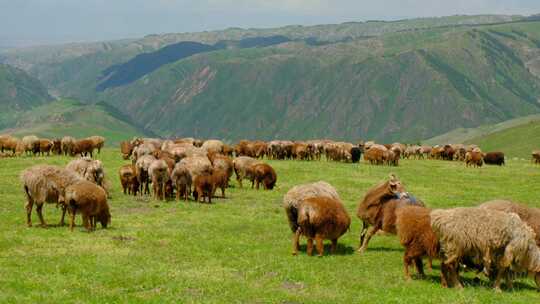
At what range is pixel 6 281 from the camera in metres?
16.7

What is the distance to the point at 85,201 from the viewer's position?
969 inches

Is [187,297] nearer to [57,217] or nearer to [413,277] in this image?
[413,277]

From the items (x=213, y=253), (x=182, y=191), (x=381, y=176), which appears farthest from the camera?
(x=381, y=176)

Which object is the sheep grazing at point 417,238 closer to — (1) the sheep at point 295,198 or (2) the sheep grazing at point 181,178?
(1) the sheep at point 295,198

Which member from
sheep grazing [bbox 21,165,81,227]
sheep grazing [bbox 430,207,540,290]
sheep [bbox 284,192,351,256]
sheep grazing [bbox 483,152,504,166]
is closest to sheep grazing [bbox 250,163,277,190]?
sheep grazing [bbox 21,165,81,227]

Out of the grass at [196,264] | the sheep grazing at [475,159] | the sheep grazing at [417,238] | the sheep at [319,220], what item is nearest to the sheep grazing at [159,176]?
the grass at [196,264]

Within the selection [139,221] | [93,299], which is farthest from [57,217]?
[93,299]

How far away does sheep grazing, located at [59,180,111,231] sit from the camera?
24500 mm

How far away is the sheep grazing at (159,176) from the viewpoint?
35.7m

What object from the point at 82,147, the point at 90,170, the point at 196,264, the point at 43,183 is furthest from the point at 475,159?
the point at 196,264

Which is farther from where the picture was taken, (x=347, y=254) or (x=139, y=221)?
(x=139, y=221)

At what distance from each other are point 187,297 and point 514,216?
10.4m

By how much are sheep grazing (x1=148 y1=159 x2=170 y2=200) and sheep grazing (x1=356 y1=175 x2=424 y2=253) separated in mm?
16071

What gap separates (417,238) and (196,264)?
7.60 metres
